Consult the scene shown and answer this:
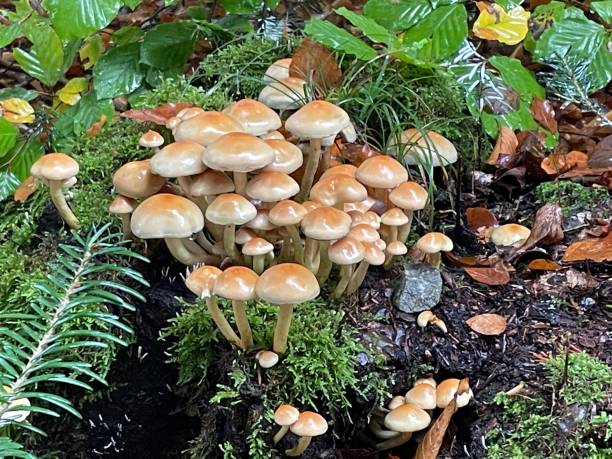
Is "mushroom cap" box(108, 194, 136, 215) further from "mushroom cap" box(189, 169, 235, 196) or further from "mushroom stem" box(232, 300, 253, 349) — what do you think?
"mushroom stem" box(232, 300, 253, 349)

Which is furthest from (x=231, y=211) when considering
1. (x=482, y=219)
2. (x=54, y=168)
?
(x=482, y=219)

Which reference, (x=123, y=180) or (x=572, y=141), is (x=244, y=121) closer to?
(x=123, y=180)

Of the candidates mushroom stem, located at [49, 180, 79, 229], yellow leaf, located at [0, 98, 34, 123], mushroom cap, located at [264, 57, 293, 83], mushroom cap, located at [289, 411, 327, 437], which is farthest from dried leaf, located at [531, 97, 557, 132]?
yellow leaf, located at [0, 98, 34, 123]

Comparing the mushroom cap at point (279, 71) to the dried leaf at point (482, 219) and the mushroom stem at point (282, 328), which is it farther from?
the mushroom stem at point (282, 328)

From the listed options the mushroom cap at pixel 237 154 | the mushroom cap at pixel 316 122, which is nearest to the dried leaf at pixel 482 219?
the mushroom cap at pixel 316 122

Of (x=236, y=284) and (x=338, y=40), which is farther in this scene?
(x=338, y=40)

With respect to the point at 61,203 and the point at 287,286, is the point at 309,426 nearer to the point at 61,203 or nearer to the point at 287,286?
the point at 287,286

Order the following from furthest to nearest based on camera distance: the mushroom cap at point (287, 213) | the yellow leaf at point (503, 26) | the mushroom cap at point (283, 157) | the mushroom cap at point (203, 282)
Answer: the yellow leaf at point (503, 26) < the mushroom cap at point (283, 157) < the mushroom cap at point (287, 213) < the mushroom cap at point (203, 282)
